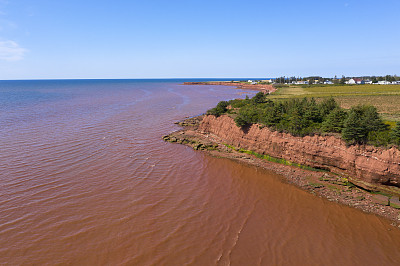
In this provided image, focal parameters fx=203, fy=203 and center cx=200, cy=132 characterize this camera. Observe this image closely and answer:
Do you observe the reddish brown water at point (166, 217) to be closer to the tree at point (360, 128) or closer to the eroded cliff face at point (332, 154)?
the eroded cliff face at point (332, 154)

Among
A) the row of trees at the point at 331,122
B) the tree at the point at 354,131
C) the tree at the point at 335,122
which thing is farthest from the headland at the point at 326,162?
the tree at the point at 335,122

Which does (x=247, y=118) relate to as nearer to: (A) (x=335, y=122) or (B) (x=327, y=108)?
(B) (x=327, y=108)

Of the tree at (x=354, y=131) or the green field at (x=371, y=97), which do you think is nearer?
the tree at (x=354, y=131)

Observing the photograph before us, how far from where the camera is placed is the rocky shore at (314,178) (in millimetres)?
18812

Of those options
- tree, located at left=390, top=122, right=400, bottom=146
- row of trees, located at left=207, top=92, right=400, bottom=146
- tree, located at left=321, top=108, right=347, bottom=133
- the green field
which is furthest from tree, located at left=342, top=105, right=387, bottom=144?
the green field

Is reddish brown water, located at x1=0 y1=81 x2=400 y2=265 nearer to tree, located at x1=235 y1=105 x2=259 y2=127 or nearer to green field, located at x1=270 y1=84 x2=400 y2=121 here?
tree, located at x1=235 y1=105 x2=259 y2=127

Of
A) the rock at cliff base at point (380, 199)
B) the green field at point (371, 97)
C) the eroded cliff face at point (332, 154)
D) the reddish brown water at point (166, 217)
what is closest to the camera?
the reddish brown water at point (166, 217)

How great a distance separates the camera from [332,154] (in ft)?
76.6

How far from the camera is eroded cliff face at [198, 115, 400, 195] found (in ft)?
64.9

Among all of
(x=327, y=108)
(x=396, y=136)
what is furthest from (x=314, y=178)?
(x=327, y=108)

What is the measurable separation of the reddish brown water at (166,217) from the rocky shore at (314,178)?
1.26 meters

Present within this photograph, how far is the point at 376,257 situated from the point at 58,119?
198 feet

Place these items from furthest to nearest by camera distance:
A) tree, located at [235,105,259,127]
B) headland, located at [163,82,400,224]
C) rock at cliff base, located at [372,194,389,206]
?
tree, located at [235,105,259,127]
headland, located at [163,82,400,224]
rock at cliff base, located at [372,194,389,206]

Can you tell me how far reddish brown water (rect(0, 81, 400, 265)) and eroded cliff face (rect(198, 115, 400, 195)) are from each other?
14.8 feet
